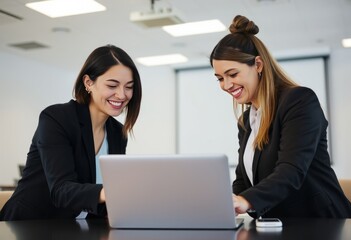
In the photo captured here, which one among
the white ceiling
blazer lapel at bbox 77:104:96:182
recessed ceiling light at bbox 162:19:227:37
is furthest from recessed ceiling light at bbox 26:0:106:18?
blazer lapel at bbox 77:104:96:182

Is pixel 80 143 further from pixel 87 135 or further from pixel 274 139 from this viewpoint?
pixel 274 139

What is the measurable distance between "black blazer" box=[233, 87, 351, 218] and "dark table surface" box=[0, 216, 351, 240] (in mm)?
168

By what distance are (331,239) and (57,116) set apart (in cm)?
108

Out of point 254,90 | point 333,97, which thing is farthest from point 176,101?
point 254,90

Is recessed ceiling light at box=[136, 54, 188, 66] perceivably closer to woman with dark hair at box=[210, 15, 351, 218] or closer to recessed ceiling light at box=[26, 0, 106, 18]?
recessed ceiling light at box=[26, 0, 106, 18]

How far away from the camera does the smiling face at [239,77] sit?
1.80m

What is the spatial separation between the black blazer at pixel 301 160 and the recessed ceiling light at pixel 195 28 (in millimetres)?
4254

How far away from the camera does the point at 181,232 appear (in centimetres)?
131

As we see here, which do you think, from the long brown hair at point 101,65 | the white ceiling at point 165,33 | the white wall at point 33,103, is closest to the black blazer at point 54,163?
the long brown hair at point 101,65

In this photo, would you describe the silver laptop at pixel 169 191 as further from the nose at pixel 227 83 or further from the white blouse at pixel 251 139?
the nose at pixel 227 83

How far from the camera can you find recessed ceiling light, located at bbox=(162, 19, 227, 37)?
5.84 metres

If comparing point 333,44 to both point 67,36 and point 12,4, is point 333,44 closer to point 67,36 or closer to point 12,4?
point 67,36

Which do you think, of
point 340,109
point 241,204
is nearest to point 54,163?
point 241,204

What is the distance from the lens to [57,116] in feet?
5.70
